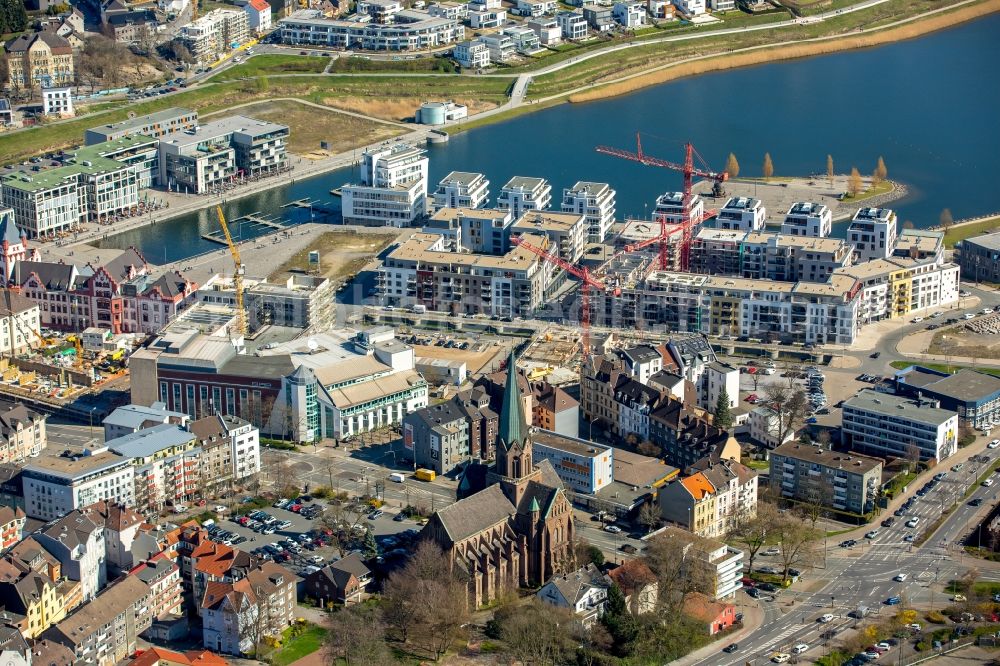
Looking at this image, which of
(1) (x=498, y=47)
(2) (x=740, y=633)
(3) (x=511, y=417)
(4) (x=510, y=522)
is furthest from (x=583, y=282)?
(1) (x=498, y=47)

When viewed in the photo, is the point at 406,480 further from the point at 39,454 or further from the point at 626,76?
the point at 626,76

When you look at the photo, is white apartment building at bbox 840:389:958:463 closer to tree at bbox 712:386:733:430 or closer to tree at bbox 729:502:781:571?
tree at bbox 712:386:733:430

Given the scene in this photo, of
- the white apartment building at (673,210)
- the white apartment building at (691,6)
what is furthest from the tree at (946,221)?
the white apartment building at (691,6)

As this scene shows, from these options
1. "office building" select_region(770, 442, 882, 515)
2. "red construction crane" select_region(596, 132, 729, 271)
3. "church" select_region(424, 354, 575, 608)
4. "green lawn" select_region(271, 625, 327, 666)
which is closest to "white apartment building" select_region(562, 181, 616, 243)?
"red construction crane" select_region(596, 132, 729, 271)

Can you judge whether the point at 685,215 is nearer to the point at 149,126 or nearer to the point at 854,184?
the point at 854,184

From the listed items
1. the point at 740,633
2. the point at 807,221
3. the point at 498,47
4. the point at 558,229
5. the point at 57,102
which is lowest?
the point at 740,633
